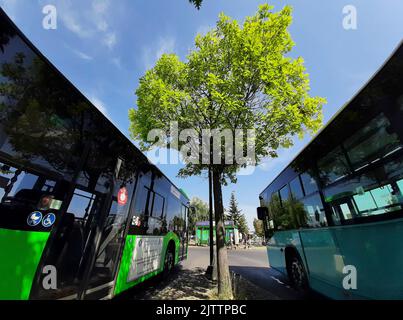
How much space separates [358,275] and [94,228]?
4.59 meters

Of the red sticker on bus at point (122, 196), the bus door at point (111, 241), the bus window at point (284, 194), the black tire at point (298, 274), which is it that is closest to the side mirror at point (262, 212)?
the bus window at point (284, 194)

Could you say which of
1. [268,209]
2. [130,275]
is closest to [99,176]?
[130,275]

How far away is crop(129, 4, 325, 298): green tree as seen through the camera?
487 centimetres

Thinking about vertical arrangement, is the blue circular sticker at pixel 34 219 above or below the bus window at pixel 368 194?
below

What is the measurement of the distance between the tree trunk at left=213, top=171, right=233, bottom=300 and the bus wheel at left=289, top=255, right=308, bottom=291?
199cm

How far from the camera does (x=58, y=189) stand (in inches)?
107

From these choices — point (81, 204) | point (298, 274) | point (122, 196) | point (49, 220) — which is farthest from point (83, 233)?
point (298, 274)

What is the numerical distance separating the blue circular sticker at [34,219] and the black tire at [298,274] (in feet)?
19.1

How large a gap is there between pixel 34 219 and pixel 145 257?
11.9 ft

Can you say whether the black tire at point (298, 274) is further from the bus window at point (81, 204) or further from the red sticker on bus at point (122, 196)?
the bus window at point (81, 204)

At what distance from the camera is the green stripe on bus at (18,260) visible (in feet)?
6.60

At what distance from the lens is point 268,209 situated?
25.8ft

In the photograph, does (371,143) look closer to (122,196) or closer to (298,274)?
(298,274)

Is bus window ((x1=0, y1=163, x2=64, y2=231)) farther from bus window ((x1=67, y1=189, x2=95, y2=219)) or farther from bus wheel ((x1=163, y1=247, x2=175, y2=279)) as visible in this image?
bus wheel ((x1=163, y1=247, x2=175, y2=279))
